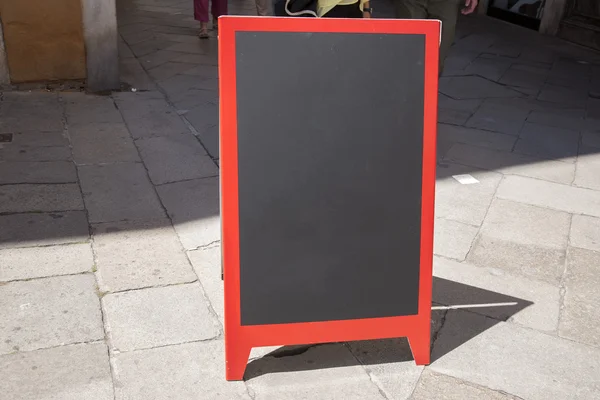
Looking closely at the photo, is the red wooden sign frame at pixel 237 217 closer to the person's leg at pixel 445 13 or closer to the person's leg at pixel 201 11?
the person's leg at pixel 445 13

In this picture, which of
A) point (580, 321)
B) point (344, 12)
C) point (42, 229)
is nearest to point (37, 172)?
point (42, 229)

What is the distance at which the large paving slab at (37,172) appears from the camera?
159 inches

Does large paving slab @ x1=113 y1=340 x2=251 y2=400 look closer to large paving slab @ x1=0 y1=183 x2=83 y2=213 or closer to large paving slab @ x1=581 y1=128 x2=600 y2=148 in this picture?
large paving slab @ x1=0 y1=183 x2=83 y2=213

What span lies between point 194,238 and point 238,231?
45.0 inches

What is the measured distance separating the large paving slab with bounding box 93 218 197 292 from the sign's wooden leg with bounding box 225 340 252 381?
71 centimetres

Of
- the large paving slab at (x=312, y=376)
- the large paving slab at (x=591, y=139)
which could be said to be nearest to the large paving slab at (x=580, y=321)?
the large paving slab at (x=312, y=376)

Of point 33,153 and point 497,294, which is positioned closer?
point 497,294

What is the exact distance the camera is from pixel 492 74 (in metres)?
7.27

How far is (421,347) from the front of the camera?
8.79ft

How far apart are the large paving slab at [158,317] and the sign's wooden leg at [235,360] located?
Result: 0.27m

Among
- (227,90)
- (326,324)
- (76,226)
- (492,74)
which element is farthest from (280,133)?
(492,74)

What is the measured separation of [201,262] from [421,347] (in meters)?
1.14

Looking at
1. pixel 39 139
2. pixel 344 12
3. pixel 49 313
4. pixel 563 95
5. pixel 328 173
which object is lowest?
pixel 563 95

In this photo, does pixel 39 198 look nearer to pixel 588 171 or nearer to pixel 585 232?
pixel 585 232
